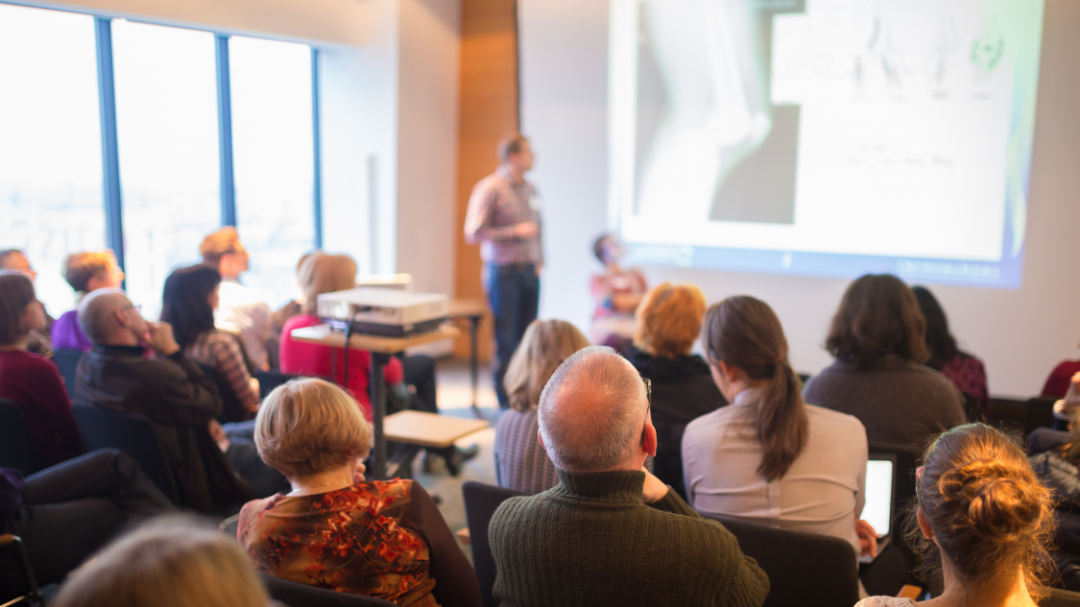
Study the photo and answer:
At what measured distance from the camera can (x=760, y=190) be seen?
484 cm

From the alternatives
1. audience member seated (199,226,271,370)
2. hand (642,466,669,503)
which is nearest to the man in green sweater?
hand (642,466,669,503)

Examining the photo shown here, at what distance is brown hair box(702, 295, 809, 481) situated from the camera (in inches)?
70.4

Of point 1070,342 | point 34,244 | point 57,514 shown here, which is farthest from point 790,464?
point 34,244

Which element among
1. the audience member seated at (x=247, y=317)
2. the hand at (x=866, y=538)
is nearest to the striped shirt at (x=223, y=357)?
the audience member seated at (x=247, y=317)

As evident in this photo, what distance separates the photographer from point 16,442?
248 centimetres

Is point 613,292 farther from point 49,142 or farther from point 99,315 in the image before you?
point 49,142

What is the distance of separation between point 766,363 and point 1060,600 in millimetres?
802

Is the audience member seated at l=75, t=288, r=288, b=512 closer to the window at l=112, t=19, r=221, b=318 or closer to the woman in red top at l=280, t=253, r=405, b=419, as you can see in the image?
the woman in red top at l=280, t=253, r=405, b=419

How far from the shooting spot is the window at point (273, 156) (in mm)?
5406

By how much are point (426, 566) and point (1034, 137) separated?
4.06m

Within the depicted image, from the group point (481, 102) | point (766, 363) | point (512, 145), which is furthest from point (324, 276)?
point (481, 102)

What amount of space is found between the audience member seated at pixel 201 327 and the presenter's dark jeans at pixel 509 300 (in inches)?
89.6

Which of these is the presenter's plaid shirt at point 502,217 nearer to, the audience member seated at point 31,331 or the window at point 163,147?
the window at point 163,147

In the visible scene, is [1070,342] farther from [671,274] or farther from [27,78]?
[27,78]
